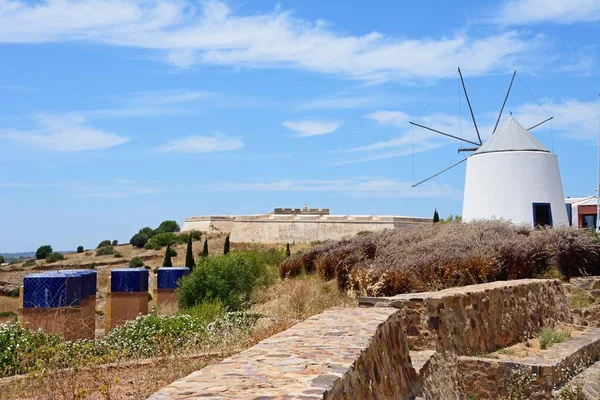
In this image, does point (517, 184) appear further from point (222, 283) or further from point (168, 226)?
point (168, 226)

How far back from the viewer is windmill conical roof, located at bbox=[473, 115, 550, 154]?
854 inches

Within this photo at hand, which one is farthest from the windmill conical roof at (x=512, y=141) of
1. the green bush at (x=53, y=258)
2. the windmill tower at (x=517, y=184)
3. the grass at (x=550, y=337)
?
the green bush at (x=53, y=258)

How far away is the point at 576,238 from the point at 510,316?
17.3 ft

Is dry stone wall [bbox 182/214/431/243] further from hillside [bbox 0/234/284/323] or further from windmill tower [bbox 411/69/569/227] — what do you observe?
windmill tower [bbox 411/69/569/227]

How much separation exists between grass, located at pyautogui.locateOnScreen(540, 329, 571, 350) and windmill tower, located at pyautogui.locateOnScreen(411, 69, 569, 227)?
38.8ft

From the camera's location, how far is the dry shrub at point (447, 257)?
11.0 metres

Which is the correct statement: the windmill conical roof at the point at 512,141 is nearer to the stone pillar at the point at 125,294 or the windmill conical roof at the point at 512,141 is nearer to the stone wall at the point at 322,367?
the stone pillar at the point at 125,294

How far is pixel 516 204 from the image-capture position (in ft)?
68.7

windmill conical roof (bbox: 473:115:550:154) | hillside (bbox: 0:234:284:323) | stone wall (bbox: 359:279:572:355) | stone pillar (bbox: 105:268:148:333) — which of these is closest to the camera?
stone wall (bbox: 359:279:572:355)

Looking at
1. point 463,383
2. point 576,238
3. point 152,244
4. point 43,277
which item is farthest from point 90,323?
point 152,244

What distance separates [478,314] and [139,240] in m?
50.7

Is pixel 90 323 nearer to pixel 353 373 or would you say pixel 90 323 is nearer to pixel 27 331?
pixel 27 331

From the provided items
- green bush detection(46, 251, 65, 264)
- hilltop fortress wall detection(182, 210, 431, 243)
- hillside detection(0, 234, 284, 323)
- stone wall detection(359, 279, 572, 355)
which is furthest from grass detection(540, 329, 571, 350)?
green bush detection(46, 251, 65, 264)

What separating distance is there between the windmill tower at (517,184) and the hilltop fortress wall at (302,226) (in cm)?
2433
